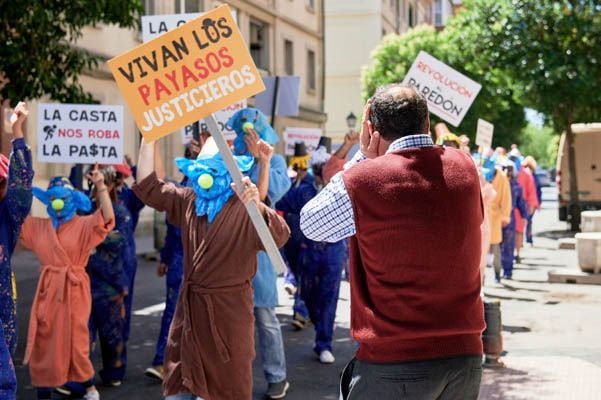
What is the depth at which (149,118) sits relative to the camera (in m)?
5.23

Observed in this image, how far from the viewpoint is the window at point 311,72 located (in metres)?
36.4

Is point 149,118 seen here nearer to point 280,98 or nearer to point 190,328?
point 190,328

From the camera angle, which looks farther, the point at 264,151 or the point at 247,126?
the point at 247,126

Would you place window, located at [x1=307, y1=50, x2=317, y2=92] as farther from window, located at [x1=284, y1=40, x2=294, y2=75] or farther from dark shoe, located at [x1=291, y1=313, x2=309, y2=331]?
dark shoe, located at [x1=291, y1=313, x2=309, y2=331]

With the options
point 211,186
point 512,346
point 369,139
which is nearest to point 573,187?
point 512,346

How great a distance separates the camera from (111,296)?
7387mm

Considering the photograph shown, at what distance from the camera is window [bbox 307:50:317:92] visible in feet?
119

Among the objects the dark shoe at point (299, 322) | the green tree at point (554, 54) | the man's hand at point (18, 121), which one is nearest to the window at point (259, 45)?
the green tree at point (554, 54)

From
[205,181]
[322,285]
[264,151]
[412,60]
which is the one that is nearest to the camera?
[205,181]

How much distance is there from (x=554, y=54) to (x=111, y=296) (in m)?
19.8

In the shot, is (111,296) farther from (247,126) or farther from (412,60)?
(412,60)

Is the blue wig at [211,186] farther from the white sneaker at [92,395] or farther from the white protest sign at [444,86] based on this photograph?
the white protest sign at [444,86]

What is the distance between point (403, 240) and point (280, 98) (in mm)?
12646

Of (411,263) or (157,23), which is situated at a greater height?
(157,23)
